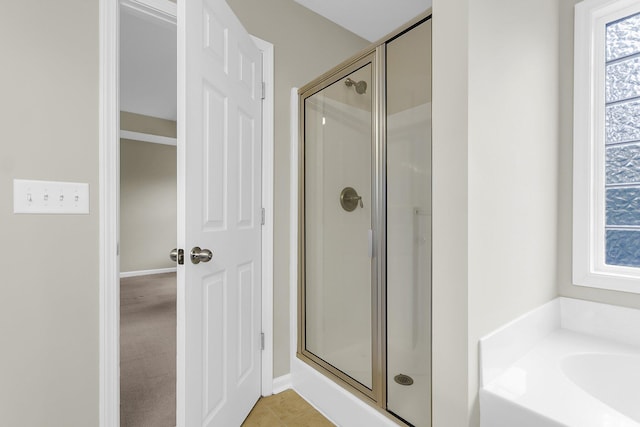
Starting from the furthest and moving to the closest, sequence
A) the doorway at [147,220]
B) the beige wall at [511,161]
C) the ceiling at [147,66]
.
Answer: the ceiling at [147,66]
the doorway at [147,220]
the beige wall at [511,161]

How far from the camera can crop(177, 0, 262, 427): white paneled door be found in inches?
45.5

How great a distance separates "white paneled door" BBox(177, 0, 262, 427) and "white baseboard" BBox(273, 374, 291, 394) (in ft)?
0.46

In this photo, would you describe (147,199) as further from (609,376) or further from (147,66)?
(609,376)

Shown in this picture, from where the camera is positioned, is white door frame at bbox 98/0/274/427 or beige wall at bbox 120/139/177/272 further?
beige wall at bbox 120/139/177/272

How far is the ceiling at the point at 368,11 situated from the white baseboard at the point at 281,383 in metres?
2.53

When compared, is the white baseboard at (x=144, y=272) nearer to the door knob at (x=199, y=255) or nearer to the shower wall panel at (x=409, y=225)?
the door knob at (x=199, y=255)

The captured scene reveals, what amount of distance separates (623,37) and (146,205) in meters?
6.01

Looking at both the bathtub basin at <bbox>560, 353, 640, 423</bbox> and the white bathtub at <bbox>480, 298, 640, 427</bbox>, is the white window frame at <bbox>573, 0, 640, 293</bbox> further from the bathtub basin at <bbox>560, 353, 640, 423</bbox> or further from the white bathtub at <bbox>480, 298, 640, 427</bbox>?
the bathtub basin at <bbox>560, 353, 640, 423</bbox>

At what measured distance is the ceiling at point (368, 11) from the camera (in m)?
2.10

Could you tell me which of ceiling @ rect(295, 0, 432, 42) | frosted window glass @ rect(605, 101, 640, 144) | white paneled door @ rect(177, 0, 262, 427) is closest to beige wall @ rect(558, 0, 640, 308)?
frosted window glass @ rect(605, 101, 640, 144)

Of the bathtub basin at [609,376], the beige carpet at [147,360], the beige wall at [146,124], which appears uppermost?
the beige wall at [146,124]
